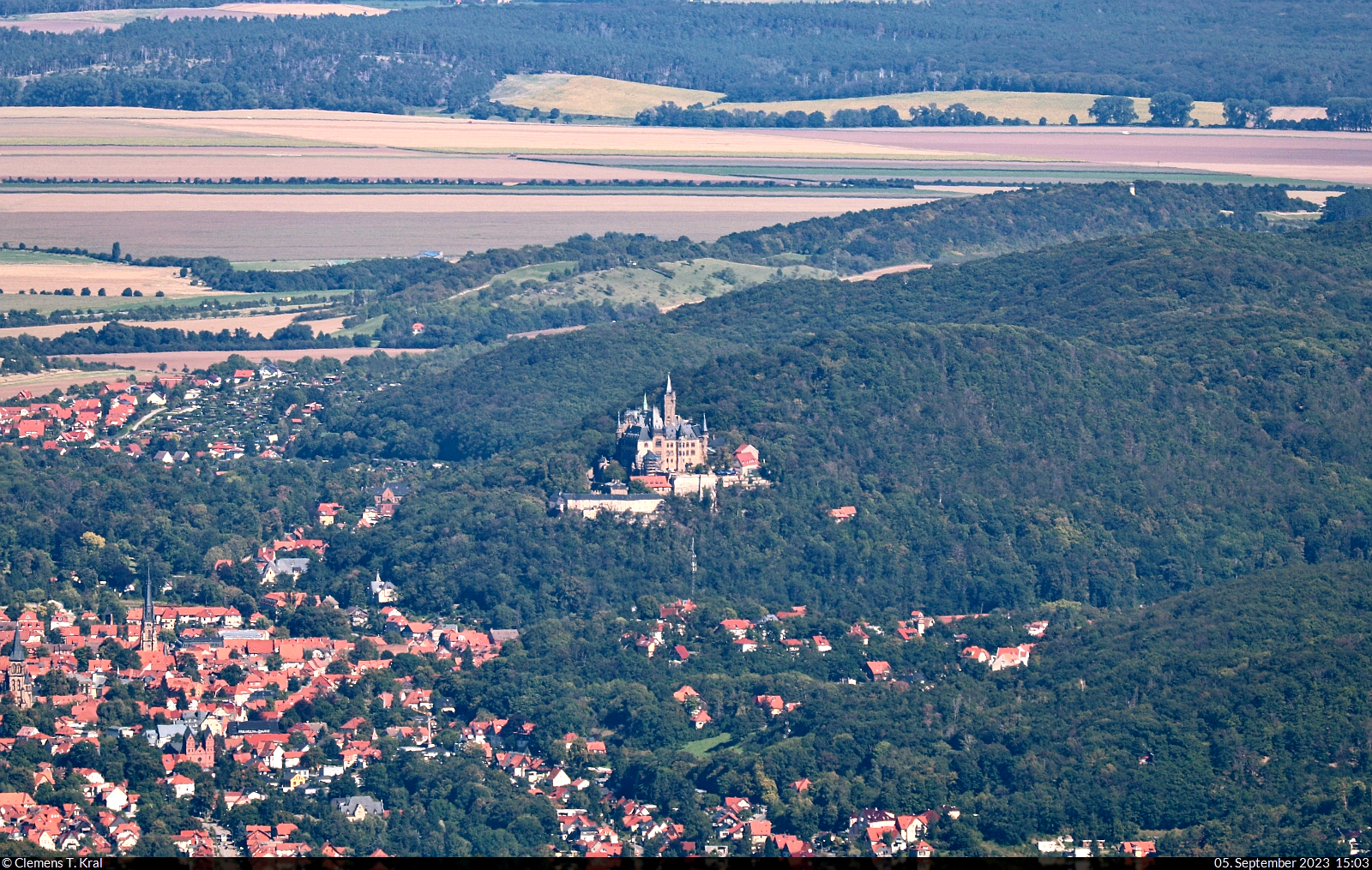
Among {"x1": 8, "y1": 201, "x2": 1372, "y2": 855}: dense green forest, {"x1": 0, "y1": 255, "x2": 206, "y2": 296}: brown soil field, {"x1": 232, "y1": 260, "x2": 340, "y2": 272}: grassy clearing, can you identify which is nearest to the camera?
{"x1": 8, "y1": 201, "x2": 1372, "y2": 855}: dense green forest

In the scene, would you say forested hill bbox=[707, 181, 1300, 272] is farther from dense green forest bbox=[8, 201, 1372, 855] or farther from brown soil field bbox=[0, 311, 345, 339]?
brown soil field bbox=[0, 311, 345, 339]

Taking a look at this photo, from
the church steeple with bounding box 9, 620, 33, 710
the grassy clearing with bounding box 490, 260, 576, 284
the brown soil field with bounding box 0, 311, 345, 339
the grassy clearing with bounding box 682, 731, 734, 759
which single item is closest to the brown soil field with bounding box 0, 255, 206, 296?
the brown soil field with bounding box 0, 311, 345, 339

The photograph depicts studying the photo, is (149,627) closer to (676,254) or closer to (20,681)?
(20,681)

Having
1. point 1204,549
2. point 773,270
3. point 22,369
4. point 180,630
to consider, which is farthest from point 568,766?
point 773,270

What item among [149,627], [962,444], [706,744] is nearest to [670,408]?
[962,444]

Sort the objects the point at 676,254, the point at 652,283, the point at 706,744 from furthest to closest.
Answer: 1. the point at 676,254
2. the point at 652,283
3. the point at 706,744

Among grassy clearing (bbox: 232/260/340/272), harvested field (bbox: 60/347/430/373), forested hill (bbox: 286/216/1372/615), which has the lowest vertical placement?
grassy clearing (bbox: 232/260/340/272)
